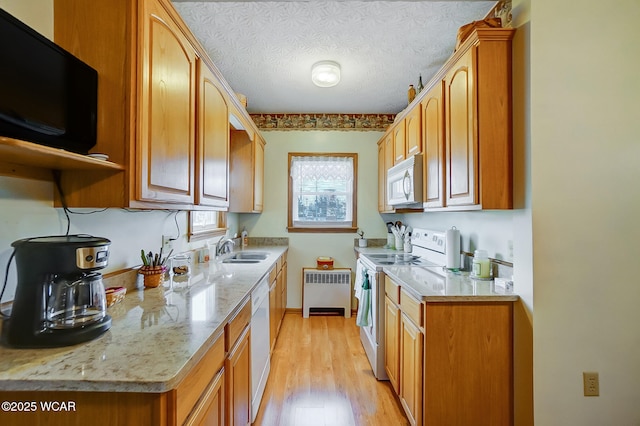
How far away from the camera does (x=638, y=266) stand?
1.38 meters

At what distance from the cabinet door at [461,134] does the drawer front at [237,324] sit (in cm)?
137

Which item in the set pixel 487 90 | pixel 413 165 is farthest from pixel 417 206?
pixel 487 90

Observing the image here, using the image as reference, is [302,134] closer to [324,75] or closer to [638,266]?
[324,75]

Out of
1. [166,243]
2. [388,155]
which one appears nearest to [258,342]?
[166,243]

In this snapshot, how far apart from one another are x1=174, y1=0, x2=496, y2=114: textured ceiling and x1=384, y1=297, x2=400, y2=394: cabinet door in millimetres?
2004

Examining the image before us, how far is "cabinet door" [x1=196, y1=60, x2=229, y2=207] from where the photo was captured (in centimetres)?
161

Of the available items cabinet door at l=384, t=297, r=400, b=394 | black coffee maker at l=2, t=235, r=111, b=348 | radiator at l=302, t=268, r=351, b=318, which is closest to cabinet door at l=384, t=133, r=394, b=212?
radiator at l=302, t=268, r=351, b=318

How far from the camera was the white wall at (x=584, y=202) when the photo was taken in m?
1.36

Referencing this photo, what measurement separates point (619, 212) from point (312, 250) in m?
2.96

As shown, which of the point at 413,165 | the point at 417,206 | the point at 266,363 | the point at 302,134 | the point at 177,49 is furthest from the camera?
the point at 302,134

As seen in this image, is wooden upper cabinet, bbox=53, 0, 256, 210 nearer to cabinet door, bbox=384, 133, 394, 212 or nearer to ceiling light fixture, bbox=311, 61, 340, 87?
ceiling light fixture, bbox=311, 61, 340, 87

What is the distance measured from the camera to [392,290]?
2057 mm

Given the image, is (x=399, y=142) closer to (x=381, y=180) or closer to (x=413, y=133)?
(x=413, y=133)

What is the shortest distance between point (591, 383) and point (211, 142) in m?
2.45
